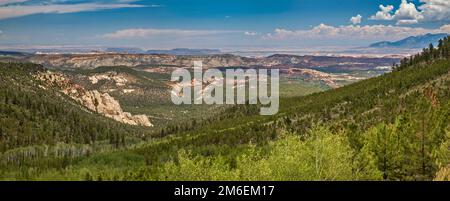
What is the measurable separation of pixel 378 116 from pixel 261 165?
15757 centimetres

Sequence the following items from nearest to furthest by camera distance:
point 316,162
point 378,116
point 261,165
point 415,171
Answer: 1. point 261,165
2. point 316,162
3. point 415,171
4. point 378,116

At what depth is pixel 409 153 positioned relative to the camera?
77.8 metres

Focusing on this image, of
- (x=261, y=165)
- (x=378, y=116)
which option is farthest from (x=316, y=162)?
(x=378, y=116)
